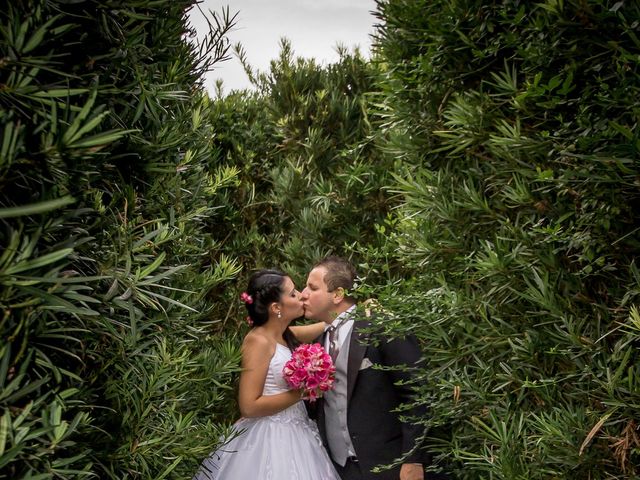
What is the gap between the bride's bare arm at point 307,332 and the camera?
19.3 feet

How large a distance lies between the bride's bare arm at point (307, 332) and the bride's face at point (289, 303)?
0.56m

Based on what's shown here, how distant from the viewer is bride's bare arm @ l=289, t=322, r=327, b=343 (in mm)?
5887

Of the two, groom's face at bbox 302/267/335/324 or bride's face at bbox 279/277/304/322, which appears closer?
groom's face at bbox 302/267/335/324

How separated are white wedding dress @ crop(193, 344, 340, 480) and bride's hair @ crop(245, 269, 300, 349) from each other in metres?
0.33

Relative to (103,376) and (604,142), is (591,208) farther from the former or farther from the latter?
(103,376)

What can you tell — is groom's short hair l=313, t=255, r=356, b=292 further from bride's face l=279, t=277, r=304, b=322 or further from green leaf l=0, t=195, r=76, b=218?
green leaf l=0, t=195, r=76, b=218

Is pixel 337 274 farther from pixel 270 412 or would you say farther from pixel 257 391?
pixel 270 412

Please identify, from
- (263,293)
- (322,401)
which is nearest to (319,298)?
(263,293)

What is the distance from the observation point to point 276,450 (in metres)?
4.94

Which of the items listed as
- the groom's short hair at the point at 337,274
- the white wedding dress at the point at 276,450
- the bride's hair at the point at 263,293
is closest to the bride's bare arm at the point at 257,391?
the white wedding dress at the point at 276,450

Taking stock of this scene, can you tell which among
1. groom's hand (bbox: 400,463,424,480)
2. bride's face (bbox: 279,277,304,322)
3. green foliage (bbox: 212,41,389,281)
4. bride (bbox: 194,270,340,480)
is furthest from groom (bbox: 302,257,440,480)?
green foliage (bbox: 212,41,389,281)

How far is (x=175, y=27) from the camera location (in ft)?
9.25

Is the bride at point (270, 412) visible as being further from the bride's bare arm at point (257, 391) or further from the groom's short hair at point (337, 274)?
the groom's short hair at point (337, 274)

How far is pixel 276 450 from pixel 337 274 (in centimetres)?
136
